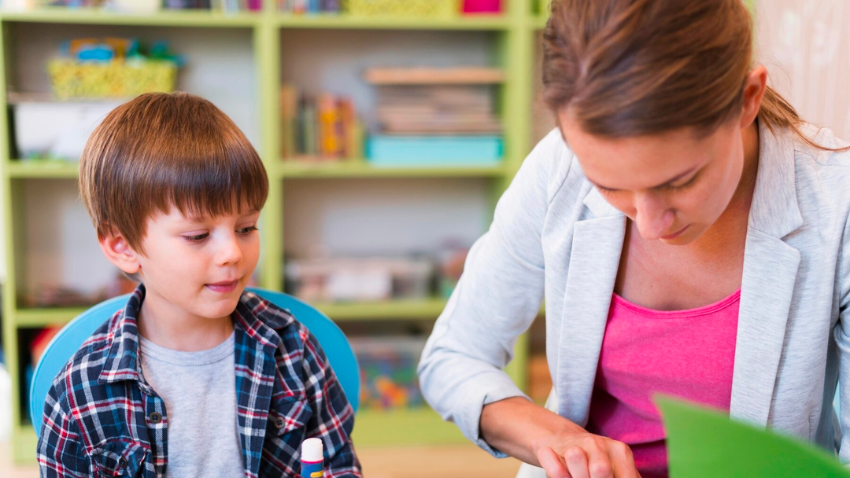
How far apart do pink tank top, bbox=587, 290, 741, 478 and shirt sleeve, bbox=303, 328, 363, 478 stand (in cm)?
35

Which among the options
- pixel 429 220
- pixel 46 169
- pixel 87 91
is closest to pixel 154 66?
pixel 87 91

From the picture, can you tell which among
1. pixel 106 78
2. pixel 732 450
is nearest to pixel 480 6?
pixel 106 78

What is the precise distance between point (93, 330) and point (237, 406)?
23 cm

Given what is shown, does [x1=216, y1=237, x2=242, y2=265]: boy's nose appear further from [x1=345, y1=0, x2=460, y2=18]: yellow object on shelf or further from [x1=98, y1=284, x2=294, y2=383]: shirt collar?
[x1=345, y1=0, x2=460, y2=18]: yellow object on shelf

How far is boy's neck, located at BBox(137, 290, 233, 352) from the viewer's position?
1.05 m

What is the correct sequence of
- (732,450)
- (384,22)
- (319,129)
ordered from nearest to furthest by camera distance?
1. (732,450)
2. (384,22)
3. (319,129)

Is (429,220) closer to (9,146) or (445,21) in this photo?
(445,21)

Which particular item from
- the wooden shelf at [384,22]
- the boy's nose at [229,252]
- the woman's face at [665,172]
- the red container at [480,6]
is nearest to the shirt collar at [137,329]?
the boy's nose at [229,252]

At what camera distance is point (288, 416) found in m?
1.05

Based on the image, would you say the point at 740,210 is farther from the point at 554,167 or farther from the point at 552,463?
the point at 552,463

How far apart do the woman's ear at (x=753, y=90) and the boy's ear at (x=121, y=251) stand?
76cm

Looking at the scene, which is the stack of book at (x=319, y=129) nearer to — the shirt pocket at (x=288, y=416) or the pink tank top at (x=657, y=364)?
the shirt pocket at (x=288, y=416)

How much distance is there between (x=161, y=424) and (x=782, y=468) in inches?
29.2

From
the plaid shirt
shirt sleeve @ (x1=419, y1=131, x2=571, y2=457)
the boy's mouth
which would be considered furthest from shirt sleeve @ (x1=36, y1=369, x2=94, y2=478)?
shirt sleeve @ (x1=419, y1=131, x2=571, y2=457)
